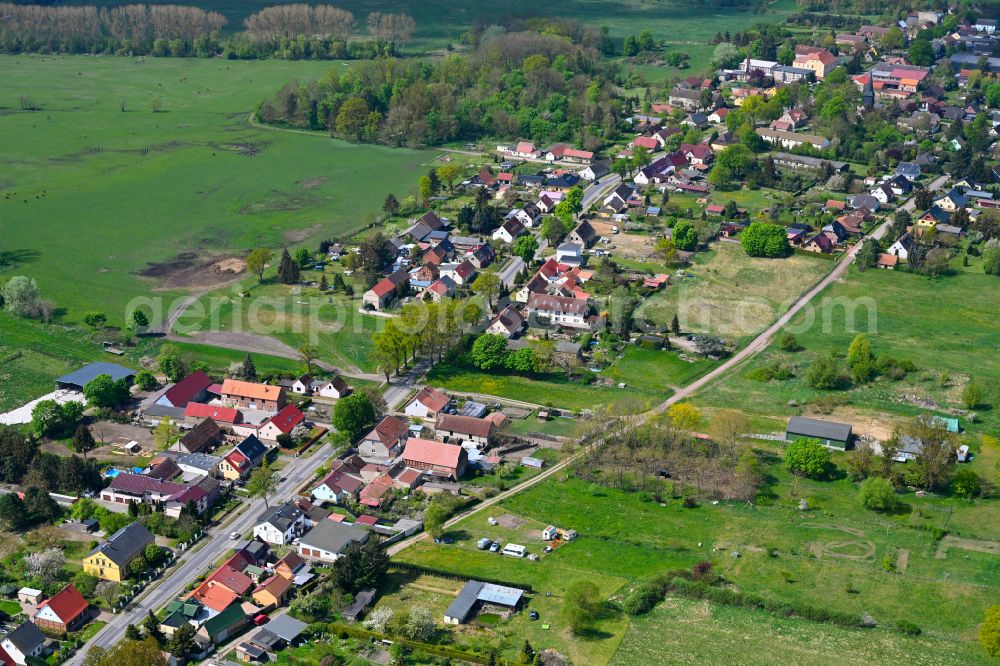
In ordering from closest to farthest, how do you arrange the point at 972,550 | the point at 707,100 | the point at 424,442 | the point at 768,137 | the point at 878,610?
→ 1. the point at 878,610
2. the point at 972,550
3. the point at 424,442
4. the point at 768,137
5. the point at 707,100

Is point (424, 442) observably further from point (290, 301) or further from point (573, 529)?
point (290, 301)

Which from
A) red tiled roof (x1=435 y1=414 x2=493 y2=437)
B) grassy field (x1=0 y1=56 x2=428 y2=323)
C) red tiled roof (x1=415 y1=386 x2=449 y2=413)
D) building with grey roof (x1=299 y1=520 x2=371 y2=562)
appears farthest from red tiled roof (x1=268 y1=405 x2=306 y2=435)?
grassy field (x1=0 y1=56 x2=428 y2=323)

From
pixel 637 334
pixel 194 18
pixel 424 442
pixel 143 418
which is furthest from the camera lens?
pixel 194 18

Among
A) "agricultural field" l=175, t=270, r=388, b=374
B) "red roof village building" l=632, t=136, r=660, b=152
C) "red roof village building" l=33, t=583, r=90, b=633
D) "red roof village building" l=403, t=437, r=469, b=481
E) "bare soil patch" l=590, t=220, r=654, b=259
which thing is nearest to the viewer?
"red roof village building" l=33, t=583, r=90, b=633

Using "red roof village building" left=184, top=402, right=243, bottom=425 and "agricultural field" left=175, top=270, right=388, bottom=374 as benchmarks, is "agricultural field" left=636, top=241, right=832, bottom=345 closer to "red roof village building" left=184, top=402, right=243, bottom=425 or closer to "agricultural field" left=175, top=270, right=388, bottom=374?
"agricultural field" left=175, top=270, right=388, bottom=374

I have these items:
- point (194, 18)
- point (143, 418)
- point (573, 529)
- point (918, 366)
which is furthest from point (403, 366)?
point (194, 18)

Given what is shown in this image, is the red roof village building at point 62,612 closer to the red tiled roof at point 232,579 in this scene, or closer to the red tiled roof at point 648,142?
the red tiled roof at point 232,579

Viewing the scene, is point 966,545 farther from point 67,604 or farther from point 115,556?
point 67,604
